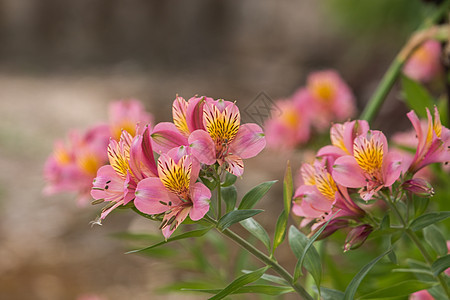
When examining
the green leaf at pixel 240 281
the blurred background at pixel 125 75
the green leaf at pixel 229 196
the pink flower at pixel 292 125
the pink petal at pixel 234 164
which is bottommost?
the blurred background at pixel 125 75

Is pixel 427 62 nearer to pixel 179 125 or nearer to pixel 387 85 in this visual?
pixel 387 85

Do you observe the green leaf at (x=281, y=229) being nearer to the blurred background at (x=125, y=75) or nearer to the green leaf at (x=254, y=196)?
the green leaf at (x=254, y=196)

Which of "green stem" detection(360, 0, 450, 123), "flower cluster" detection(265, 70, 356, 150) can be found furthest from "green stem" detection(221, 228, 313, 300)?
"flower cluster" detection(265, 70, 356, 150)

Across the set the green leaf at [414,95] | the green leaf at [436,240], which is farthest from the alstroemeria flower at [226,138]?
the green leaf at [414,95]

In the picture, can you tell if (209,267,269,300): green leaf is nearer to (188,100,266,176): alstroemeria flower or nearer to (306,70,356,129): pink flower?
(188,100,266,176): alstroemeria flower

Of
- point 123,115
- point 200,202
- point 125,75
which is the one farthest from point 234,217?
point 125,75

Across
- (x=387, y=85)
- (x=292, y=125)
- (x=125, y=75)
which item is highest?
(x=387, y=85)
